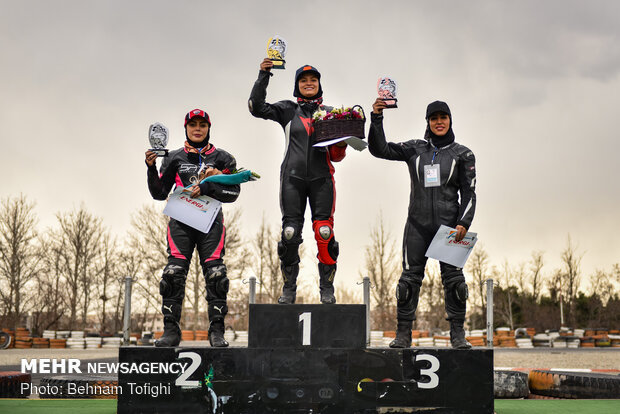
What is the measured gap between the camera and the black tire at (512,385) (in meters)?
7.19

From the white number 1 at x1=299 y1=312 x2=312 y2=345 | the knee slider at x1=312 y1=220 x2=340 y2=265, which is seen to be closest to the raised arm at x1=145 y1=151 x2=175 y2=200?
the knee slider at x1=312 y1=220 x2=340 y2=265

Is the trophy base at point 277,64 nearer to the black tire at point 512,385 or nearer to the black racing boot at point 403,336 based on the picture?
the black racing boot at point 403,336

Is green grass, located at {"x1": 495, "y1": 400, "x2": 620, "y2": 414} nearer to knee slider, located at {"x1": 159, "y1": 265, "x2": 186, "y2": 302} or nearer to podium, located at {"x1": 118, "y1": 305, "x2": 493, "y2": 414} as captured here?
podium, located at {"x1": 118, "y1": 305, "x2": 493, "y2": 414}

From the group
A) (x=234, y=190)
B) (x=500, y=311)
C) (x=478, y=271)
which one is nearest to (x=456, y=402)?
(x=234, y=190)

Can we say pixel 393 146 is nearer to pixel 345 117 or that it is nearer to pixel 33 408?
pixel 345 117

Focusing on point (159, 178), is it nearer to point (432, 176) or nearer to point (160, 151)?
point (160, 151)

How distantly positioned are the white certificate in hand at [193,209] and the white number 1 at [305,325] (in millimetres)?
1228

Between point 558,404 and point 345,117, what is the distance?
369 centimetres

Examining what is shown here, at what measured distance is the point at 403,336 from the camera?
5281 mm

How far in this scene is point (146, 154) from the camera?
18.0ft

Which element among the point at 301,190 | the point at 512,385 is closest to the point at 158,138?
the point at 301,190

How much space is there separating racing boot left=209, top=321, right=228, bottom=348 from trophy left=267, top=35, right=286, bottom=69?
92.6 inches

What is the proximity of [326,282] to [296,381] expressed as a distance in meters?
1.06

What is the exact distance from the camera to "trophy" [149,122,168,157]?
544 cm
